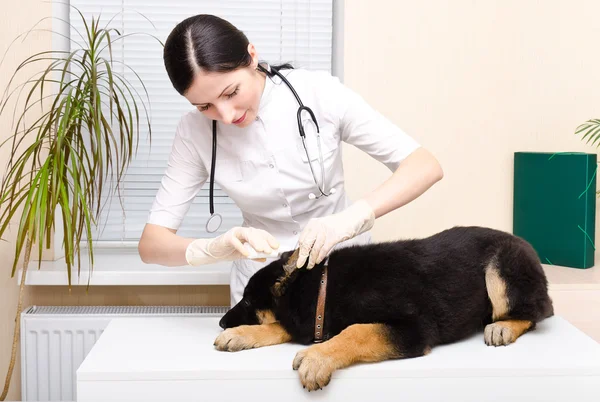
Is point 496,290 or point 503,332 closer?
point 503,332

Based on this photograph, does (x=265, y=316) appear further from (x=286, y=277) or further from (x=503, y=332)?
(x=503, y=332)

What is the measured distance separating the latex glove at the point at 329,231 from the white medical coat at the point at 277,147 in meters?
0.28

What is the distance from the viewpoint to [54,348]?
2508mm

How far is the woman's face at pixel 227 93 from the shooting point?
1.51 meters

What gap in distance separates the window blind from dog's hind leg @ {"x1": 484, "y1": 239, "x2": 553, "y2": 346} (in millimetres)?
1556

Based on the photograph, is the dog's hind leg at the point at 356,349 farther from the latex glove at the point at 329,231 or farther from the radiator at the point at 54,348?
the radiator at the point at 54,348

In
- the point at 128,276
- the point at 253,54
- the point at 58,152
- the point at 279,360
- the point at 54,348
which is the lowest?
the point at 54,348

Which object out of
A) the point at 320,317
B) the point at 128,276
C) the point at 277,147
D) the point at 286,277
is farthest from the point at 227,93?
the point at 128,276

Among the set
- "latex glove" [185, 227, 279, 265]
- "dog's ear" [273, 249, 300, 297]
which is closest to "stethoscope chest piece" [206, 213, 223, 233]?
"latex glove" [185, 227, 279, 265]

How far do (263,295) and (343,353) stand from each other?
30 centimetres

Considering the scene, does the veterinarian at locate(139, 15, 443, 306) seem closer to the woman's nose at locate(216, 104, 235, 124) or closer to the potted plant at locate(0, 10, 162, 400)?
the woman's nose at locate(216, 104, 235, 124)

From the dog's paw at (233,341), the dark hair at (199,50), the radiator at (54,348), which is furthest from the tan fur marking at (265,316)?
the radiator at (54,348)

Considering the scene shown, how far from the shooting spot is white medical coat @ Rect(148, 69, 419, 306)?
1752mm

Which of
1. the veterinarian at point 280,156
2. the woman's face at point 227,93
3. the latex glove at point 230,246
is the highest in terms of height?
the woman's face at point 227,93
